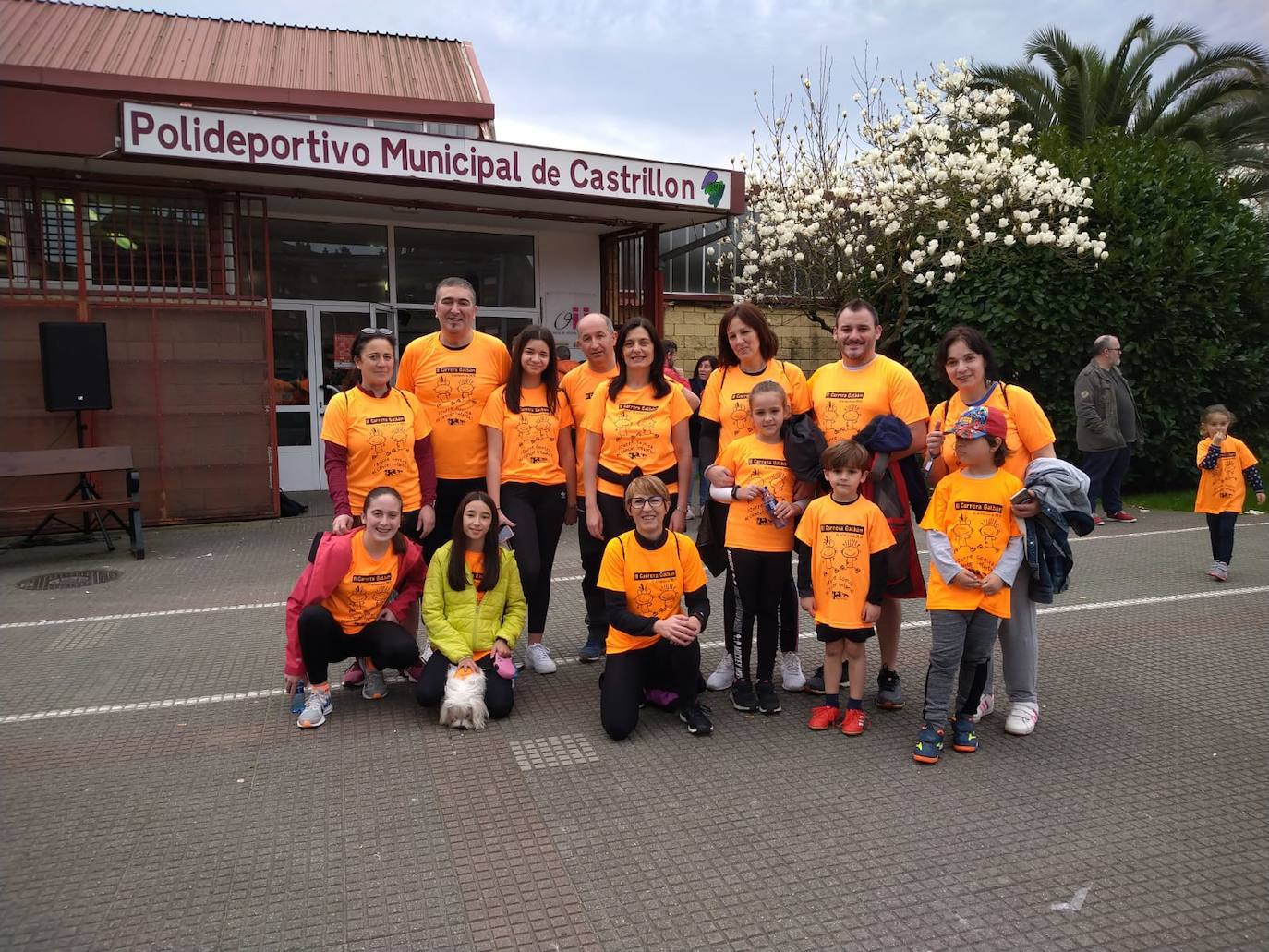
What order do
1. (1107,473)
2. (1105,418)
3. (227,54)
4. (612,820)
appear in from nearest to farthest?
1. (612,820)
2. (1105,418)
3. (1107,473)
4. (227,54)

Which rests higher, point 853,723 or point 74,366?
point 74,366

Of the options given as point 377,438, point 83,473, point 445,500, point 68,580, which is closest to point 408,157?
point 83,473

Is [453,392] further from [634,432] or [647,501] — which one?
[647,501]

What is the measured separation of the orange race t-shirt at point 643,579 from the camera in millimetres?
4320

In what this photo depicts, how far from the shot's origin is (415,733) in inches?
167

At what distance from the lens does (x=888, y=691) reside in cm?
457

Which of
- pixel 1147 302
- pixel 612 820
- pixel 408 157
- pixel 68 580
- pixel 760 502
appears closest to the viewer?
pixel 612 820

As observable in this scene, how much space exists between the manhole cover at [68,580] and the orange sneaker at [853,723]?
19.5 feet

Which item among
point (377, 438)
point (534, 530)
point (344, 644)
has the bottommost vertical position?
point (344, 644)

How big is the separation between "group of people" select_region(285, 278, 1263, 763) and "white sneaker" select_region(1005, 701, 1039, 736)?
0.01 metres

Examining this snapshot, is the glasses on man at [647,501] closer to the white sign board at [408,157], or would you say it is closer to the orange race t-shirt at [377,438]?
the orange race t-shirt at [377,438]

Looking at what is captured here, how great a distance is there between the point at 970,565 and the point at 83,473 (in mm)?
7927

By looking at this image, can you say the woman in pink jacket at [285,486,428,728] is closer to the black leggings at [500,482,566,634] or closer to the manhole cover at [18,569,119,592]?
the black leggings at [500,482,566,634]

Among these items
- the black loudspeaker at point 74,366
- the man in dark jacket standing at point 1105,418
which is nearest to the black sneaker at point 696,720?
the man in dark jacket standing at point 1105,418
